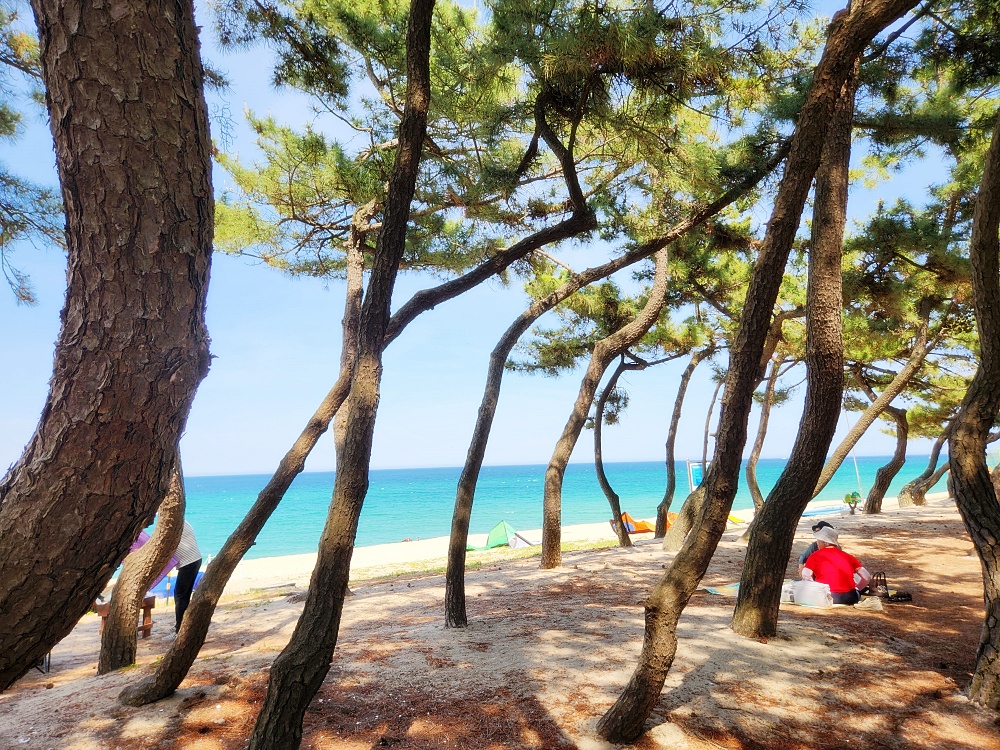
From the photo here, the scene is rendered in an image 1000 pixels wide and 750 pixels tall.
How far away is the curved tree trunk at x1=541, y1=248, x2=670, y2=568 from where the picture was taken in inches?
287

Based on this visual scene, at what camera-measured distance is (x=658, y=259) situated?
745 cm

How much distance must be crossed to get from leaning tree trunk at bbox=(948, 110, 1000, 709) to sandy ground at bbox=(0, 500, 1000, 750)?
2.13 ft

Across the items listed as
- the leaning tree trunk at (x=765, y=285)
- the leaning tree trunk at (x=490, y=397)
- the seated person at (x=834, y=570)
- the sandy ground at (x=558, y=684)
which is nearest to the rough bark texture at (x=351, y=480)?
the sandy ground at (x=558, y=684)

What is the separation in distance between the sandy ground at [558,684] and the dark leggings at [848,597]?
161 mm

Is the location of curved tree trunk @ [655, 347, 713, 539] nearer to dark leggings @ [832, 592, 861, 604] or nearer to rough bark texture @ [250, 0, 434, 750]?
dark leggings @ [832, 592, 861, 604]

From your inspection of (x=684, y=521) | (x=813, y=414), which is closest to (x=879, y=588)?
(x=813, y=414)

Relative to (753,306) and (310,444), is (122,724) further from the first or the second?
(753,306)

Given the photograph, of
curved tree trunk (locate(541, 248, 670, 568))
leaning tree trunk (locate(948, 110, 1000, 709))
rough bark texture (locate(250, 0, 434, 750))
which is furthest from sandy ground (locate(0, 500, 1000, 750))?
curved tree trunk (locate(541, 248, 670, 568))

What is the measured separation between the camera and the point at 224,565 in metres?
3.50

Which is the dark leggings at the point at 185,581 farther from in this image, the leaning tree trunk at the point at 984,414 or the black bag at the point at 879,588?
the black bag at the point at 879,588

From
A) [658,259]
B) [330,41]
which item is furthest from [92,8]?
[658,259]

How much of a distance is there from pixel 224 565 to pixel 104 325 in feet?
9.38

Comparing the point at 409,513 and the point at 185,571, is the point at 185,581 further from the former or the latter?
the point at 409,513

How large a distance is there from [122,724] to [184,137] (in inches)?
120
